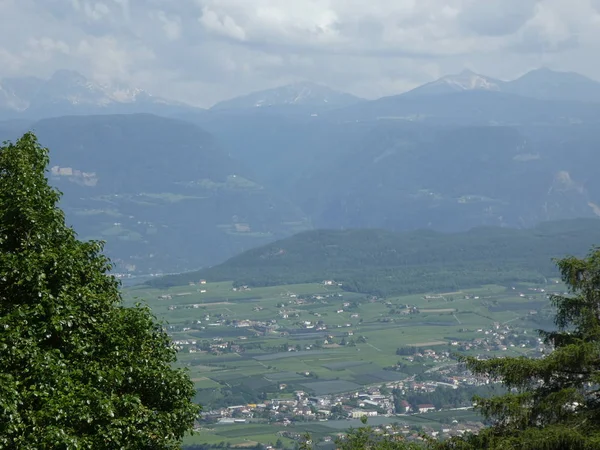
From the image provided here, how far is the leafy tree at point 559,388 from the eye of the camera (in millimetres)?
14422

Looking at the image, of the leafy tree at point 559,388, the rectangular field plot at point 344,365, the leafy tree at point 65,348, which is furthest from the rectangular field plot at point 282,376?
the leafy tree at point 65,348

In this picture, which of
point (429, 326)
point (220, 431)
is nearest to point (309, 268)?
point (429, 326)

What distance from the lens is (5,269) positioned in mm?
13172

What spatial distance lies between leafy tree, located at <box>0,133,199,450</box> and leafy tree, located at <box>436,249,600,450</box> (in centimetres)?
499

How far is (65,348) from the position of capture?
44.1 feet

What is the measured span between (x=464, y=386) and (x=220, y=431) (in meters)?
24.8

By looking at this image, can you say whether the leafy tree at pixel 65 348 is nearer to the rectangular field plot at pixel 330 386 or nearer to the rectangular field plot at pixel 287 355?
the rectangular field plot at pixel 330 386

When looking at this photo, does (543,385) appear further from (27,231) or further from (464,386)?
(464,386)

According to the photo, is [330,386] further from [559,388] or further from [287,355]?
[559,388]

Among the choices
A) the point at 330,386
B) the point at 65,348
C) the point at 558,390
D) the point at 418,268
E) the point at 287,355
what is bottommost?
the point at 330,386

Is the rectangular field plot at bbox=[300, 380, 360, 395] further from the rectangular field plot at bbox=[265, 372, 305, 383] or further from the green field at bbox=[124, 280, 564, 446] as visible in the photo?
the rectangular field plot at bbox=[265, 372, 305, 383]

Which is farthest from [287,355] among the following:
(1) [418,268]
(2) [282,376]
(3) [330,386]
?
(1) [418,268]

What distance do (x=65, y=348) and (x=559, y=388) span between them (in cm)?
793

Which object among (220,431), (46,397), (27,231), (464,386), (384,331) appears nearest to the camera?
(46,397)
